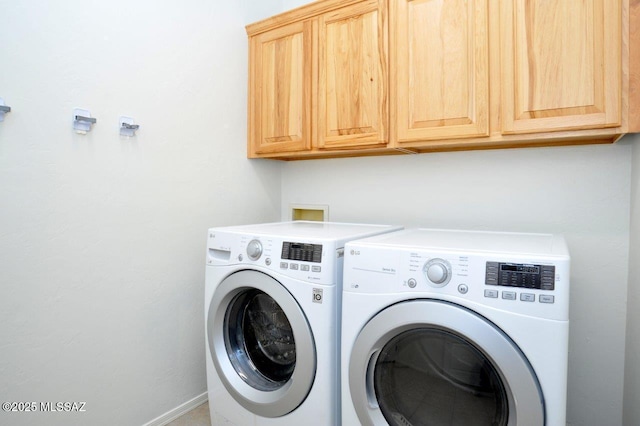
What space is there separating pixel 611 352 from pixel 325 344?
1203mm

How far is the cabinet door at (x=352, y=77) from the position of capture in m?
1.69

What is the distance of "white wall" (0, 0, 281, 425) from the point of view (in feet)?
4.30

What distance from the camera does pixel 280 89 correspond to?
2.03 meters

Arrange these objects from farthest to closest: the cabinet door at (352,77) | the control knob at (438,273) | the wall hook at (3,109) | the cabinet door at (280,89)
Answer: the cabinet door at (280,89) < the cabinet door at (352,77) < the wall hook at (3,109) < the control knob at (438,273)

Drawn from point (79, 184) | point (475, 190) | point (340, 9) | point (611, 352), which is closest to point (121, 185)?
point (79, 184)

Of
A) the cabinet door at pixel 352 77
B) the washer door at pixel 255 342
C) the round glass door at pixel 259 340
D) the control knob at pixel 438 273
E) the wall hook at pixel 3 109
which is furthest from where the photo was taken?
the cabinet door at pixel 352 77

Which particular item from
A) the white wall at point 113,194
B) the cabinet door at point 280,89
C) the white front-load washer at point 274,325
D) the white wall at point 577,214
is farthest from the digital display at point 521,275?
the white wall at point 113,194

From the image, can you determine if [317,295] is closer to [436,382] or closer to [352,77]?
[436,382]

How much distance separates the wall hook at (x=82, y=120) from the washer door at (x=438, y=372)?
131 centimetres

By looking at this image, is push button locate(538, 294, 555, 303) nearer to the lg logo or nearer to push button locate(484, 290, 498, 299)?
push button locate(484, 290, 498, 299)

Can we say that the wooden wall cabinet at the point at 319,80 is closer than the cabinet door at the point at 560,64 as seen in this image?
No

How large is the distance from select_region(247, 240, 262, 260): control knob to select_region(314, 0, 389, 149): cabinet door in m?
0.68

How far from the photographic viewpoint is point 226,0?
6.66 feet

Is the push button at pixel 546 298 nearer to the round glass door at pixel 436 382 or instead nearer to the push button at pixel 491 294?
the push button at pixel 491 294
